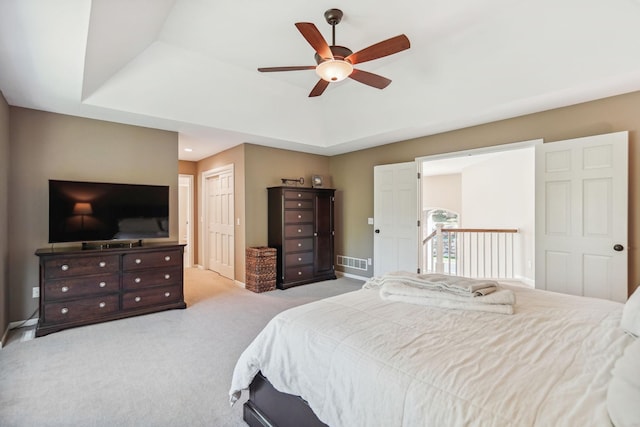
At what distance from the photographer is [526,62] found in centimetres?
308

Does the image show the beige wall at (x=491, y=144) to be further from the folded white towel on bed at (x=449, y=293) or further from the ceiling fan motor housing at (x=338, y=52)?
the folded white towel on bed at (x=449, y=293)

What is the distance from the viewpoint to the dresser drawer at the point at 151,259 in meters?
3.64

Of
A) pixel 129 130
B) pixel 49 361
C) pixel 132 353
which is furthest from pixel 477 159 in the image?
pixel 49 361

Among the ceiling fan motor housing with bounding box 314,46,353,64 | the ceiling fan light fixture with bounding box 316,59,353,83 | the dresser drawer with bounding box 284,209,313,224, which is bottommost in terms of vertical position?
the dresser drawer with bounding box 284,209,313,224

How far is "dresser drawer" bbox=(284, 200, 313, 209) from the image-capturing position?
202 inches

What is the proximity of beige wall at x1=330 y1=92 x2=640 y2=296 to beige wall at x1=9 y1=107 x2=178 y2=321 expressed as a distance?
3570 millimetres

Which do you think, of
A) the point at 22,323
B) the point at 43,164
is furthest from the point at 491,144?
the point at 22,323

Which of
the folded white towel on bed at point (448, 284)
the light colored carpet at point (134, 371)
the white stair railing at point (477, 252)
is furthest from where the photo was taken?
the white stair railing at point (477, 252)

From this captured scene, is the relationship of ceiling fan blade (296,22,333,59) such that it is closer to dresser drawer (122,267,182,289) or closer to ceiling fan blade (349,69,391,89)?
ceiling fan blade (349,69,391,89)

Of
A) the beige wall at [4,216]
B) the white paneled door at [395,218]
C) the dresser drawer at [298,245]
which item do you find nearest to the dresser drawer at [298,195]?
the dresser drawer at [298,245]

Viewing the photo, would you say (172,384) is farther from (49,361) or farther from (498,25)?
(498,25)

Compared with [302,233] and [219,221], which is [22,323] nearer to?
[219,221]

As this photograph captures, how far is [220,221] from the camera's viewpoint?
236 inches

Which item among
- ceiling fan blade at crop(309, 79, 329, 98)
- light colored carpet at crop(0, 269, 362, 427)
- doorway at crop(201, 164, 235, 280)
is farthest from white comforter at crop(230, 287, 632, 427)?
doorway at crop(201, 164, 235, 280)
